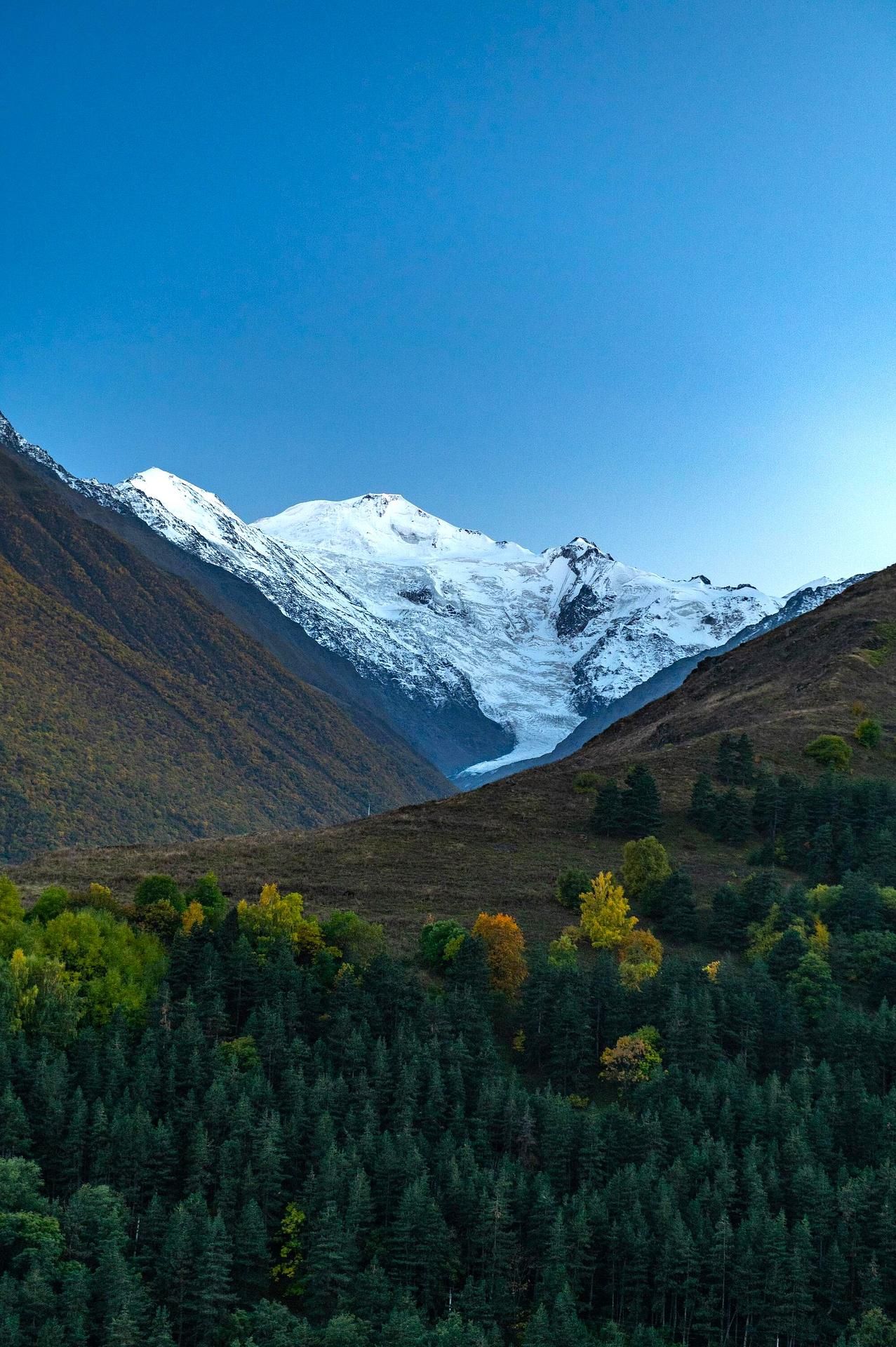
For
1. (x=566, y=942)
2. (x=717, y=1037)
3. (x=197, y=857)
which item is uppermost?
(x=197, y=857)

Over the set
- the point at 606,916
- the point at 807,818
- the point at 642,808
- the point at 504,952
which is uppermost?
the point at 642,808

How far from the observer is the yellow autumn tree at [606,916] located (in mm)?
96188

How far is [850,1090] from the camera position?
75.7 metres

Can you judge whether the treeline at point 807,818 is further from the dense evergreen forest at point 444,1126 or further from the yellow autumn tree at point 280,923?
the yellow autumn tree at point 280,923

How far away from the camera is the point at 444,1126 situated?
7500cm

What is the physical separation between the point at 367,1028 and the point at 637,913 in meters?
30.8

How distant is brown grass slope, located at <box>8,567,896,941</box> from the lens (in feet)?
354

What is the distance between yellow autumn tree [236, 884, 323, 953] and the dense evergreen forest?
268 mm

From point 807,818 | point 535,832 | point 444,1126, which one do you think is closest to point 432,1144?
point 444,1126

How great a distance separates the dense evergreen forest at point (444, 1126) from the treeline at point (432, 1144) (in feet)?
0.63

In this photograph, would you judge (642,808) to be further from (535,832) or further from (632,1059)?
(632,1059)

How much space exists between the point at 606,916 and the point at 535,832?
2639cm

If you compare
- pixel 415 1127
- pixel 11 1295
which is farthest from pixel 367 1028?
pixel 11 1295

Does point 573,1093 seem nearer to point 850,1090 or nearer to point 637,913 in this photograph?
point 850,1090
